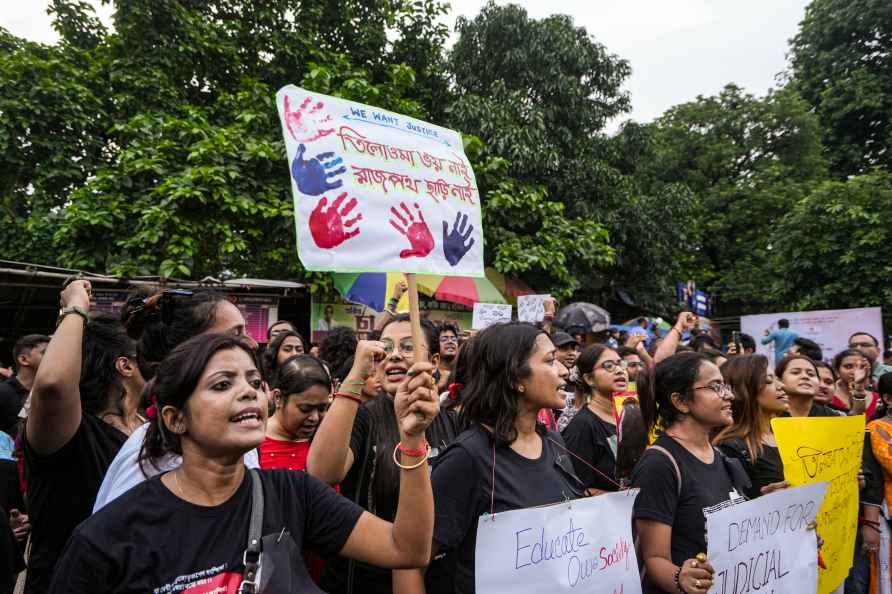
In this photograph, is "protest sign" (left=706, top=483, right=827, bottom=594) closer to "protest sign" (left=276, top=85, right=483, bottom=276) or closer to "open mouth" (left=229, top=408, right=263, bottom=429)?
"protest sign" (left=276, top=85, right=483, bottom=276)

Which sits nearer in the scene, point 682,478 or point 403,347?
point 682,478

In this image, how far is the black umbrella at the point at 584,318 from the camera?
9.30 m

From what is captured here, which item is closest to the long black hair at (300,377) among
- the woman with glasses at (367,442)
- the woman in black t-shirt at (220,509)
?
the woman with glasses at (367,442)

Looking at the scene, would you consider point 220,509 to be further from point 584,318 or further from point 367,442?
point 584,318

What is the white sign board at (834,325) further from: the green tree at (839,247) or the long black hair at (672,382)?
the long black hair at (672,382)

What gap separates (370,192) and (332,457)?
3.06 ft

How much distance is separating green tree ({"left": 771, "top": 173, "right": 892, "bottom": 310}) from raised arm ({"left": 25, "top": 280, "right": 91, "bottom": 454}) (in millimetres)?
17575

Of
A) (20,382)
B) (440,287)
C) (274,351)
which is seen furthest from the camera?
(440,287)

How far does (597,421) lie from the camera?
3951 mm

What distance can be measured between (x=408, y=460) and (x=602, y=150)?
15.7 m

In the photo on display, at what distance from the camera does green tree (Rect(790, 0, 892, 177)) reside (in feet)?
71.4

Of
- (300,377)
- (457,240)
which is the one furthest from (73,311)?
(457,240)

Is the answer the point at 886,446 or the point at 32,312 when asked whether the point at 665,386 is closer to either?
the point at 886,446

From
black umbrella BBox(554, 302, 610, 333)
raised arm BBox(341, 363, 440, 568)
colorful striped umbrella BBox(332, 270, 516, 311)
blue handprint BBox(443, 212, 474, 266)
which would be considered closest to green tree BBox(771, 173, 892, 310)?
colorful striped umbrella BBox(332, 270, 516, 311)
